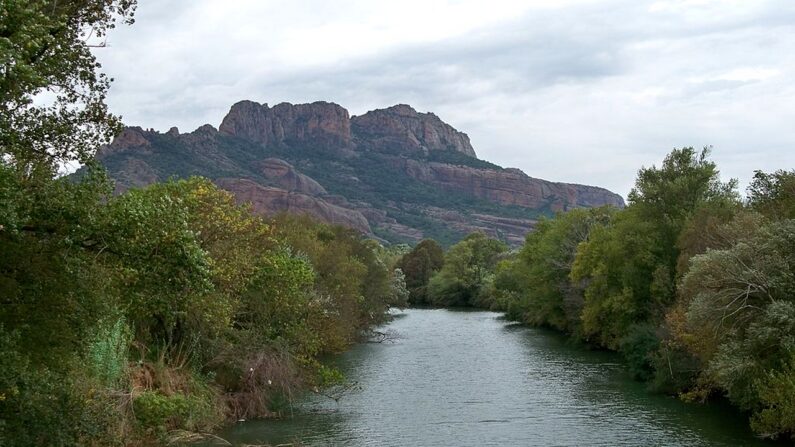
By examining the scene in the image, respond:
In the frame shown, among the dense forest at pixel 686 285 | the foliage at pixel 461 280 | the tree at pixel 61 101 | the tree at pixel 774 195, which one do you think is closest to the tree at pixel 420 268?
the foliage at pixel 461 280

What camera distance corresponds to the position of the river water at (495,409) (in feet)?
94.5

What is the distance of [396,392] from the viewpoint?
129 feet

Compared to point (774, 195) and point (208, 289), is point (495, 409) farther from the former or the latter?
point (208, 289)

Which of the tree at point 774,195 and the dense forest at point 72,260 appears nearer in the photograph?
the dense forest at point 72,260

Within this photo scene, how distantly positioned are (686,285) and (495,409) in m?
10.0

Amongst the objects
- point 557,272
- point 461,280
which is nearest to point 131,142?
point 461,280

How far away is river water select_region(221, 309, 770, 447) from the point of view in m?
28.8

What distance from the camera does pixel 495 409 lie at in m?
34.7

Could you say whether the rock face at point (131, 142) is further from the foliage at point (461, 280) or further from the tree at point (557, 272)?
the tree at point (557, 272)

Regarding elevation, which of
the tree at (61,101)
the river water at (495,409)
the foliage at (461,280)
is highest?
the tree at (61,101)

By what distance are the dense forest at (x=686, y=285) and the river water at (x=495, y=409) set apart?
6.81ft

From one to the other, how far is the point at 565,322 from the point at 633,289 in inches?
740

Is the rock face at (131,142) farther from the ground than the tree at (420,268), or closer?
farther from the ground

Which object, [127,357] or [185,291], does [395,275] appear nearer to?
[127,357]
